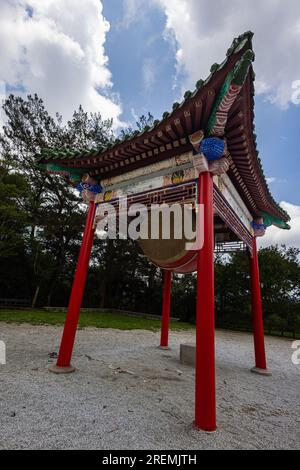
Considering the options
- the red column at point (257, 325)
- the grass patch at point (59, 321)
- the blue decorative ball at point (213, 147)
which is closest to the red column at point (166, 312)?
the red column at point (257, 325)

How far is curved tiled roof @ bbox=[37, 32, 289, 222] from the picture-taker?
321 centimetres

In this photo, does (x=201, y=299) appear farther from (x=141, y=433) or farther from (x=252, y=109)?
(x=252, y=109)

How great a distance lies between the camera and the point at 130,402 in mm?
3506

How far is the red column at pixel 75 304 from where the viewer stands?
4.73 m

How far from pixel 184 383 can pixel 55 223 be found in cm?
1716

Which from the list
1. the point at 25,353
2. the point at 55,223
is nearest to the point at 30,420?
the point at 25,353

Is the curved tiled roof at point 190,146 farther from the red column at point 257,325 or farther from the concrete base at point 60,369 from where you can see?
the concrete base at point 60,369

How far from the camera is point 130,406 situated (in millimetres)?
3369

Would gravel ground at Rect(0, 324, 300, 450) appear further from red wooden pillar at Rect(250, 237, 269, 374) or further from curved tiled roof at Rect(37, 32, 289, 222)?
curved tiled roof at Rect(37, 32, 289, 222)

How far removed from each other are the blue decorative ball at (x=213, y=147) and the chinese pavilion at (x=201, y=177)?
0.01 m

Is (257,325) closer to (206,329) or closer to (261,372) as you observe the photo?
(261,372)

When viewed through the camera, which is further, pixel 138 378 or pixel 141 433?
pixel 138 378

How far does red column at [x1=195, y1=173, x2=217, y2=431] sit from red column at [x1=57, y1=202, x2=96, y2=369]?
105 inches

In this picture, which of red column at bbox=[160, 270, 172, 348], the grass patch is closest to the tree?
the grass patch
